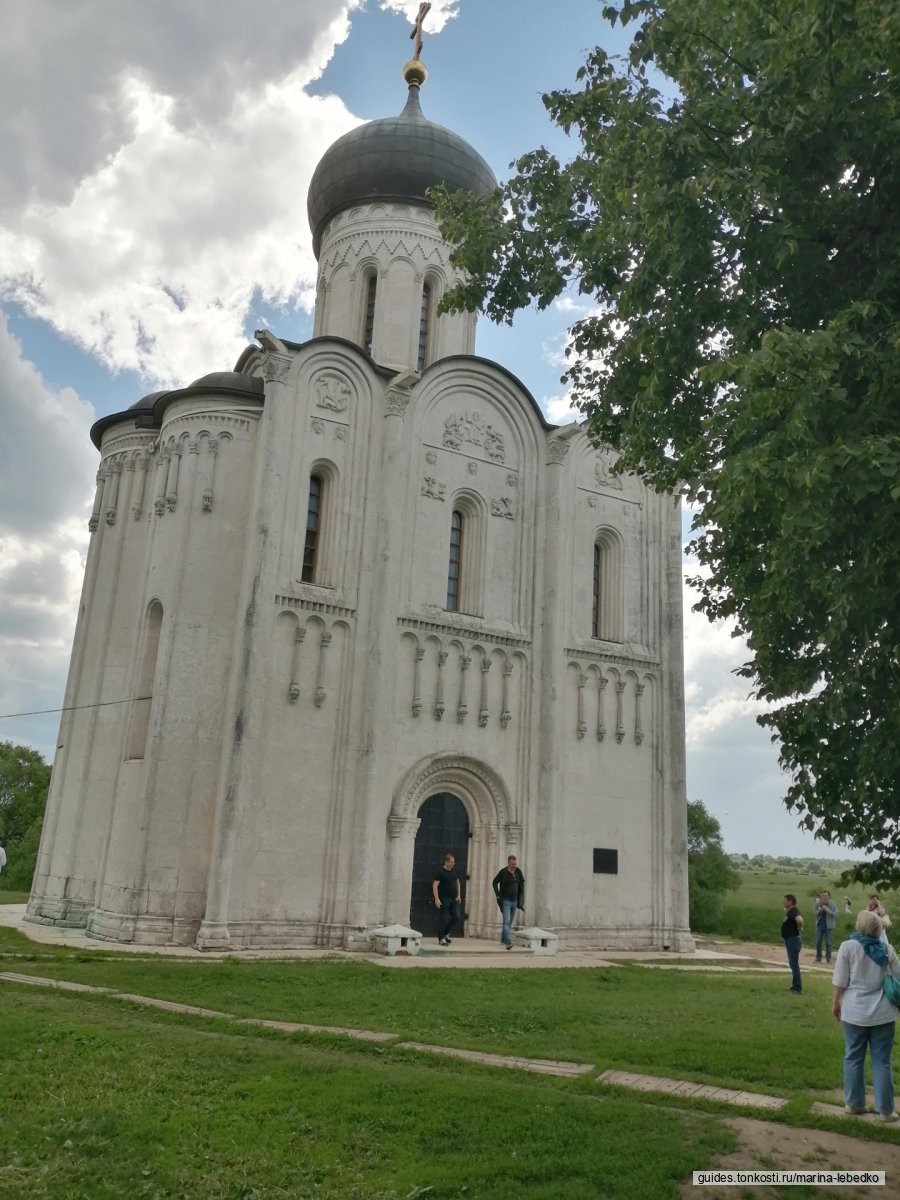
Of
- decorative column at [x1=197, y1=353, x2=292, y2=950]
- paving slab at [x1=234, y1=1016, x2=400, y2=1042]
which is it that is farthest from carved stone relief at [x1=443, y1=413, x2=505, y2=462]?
paving slab at [x1=234, y1=1016, x2=400, y2=1042]

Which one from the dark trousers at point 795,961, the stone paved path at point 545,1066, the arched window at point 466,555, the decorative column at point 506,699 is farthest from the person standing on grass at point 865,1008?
the arched window at point 466,555

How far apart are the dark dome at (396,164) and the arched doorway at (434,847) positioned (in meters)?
13.8

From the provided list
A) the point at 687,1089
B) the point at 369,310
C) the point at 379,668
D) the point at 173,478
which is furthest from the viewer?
the point at 369,310

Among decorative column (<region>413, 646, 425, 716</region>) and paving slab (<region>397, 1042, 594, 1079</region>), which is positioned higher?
decorative column (<region>413, 646, 425, 716</region>)

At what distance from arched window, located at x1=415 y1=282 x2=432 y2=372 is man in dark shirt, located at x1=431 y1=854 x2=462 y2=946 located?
11.1 metres

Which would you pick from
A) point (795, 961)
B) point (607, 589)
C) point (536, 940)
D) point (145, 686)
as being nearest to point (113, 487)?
point (145, 686)

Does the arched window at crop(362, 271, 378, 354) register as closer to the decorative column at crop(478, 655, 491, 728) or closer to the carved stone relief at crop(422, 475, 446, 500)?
the carved stone relief at crop(422, 475, 446, 500)

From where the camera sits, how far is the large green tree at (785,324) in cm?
555

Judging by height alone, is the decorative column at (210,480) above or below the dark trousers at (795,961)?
above

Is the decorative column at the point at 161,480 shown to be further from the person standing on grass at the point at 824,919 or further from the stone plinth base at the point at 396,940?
the person standing on grass at the point at 824,919

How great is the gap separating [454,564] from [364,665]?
3300 mm

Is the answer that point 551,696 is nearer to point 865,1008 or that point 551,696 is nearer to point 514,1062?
point 514,1062

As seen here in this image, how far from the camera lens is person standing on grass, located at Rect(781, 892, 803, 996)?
13195mm

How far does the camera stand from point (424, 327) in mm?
22297
